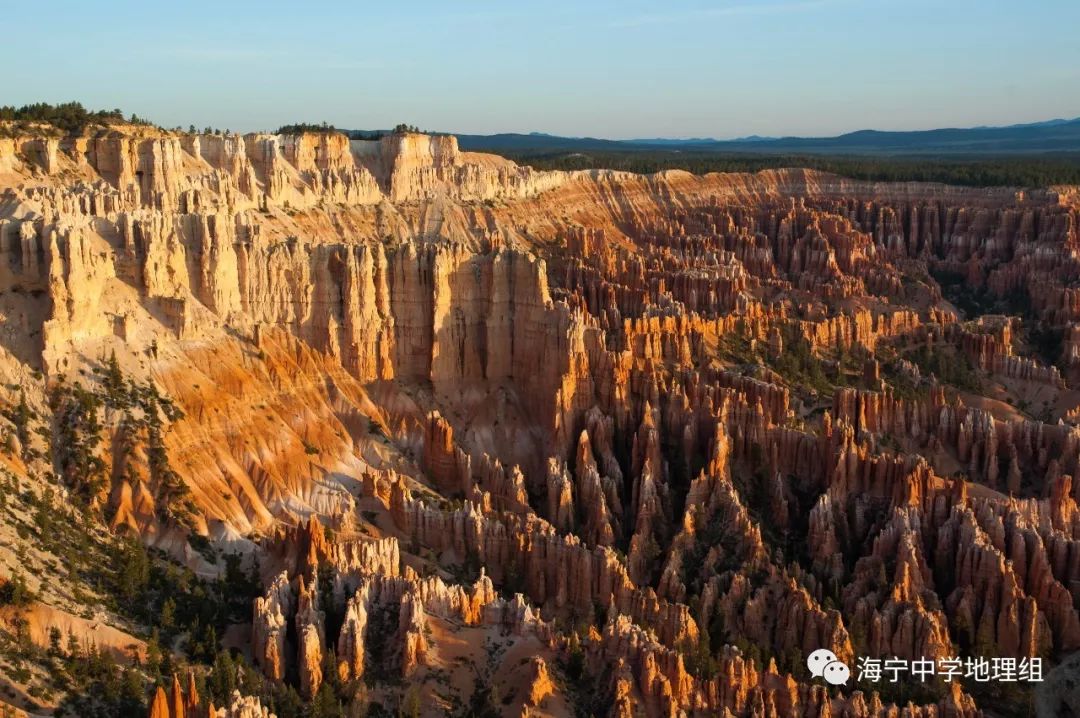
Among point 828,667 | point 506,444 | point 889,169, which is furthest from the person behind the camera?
point 889,169

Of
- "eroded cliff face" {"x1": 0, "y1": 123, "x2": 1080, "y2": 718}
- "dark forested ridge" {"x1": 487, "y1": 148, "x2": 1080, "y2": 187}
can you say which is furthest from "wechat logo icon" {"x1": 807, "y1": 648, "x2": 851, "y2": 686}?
"dark forested ridge" {"x1": 487, "y1": 148, "x2": 1080, "y2": 187}

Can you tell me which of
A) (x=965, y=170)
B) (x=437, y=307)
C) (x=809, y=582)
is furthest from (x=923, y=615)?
(x=965, y=170)

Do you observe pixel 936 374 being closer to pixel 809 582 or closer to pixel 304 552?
pixel 809 582

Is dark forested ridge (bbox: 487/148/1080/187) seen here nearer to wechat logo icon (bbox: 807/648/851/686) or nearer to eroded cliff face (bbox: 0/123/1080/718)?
eroded cliff face (bbox: 0/123/1080/718)

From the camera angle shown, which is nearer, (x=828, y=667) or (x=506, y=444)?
(x=828, y=667)

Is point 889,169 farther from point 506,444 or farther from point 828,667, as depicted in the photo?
point 828,667

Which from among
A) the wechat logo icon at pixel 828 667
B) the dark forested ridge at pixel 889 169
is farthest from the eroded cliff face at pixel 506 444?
the dark forested ridge at pixel 889 169

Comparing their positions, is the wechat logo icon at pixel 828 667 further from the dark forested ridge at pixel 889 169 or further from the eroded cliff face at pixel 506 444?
the dark forested ridge at pixel 889 169

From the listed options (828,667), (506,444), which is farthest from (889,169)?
(828,667)
